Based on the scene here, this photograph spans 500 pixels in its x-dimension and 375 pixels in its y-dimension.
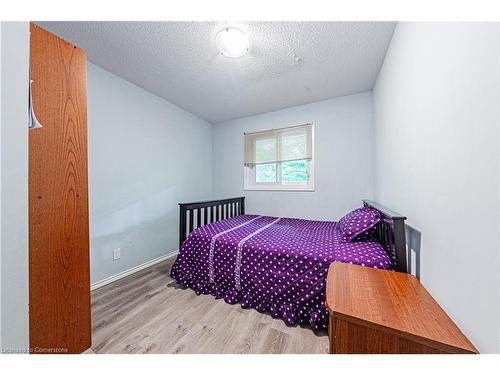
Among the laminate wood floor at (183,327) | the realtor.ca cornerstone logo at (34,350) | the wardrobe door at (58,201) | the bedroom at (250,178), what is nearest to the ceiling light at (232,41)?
the bedroom at (250,178)

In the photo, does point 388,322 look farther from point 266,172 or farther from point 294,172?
point 266,172

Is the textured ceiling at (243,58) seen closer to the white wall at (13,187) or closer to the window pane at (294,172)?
the window pane at (294,172)

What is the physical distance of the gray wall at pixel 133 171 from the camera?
6.07 feet

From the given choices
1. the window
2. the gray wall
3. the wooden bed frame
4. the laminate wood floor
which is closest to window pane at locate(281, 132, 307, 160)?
the window

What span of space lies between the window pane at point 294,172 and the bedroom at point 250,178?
1.3 inches

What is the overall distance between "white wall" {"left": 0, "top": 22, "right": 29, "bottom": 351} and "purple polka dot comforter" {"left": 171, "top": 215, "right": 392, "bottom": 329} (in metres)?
1.22

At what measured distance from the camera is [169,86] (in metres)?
2.21

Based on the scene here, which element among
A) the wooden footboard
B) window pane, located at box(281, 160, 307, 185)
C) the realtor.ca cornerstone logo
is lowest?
the realtor.ca cornerstone logo

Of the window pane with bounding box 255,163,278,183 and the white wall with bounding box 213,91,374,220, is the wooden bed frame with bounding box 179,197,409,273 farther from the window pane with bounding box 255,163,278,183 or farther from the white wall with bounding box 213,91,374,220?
the window pane with bounding box 255,163,278,183

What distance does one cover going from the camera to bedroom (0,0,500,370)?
57 cm

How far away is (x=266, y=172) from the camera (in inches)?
123

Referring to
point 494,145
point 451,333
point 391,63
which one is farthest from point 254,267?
point 391,63
